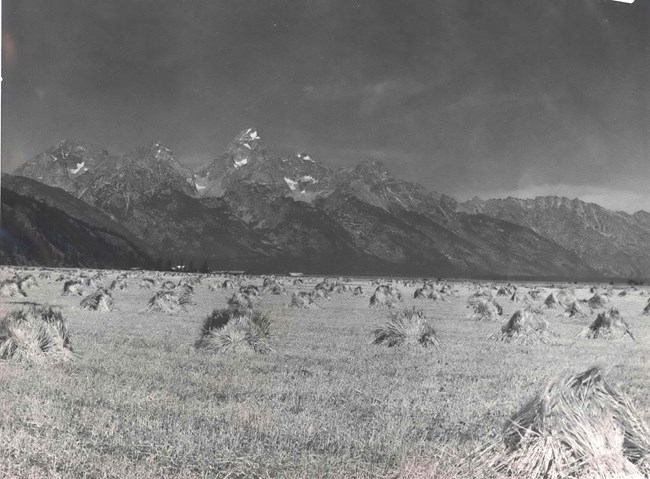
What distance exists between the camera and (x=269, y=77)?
24.2 feet

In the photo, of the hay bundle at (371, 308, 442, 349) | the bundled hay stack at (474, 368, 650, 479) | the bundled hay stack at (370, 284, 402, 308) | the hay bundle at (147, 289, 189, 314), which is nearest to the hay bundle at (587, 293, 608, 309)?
the bundled hay stack at (370, 284, 402, 308)

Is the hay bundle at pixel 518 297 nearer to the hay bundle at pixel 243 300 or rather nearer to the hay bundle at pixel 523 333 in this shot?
the hay bundle at pixel 523 333

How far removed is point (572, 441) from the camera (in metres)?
4.15

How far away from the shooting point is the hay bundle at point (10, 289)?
27.5ft

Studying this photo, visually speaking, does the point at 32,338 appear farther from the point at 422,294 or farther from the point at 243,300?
the point at 422,294

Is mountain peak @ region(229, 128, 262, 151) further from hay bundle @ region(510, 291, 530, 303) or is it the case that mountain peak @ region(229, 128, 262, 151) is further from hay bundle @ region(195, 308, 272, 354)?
hay bundle @ region(510, 291, 530, 303)

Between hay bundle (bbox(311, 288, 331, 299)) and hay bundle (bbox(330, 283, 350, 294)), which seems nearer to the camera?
hay bundle (bbox(311, 288, 331, 299))

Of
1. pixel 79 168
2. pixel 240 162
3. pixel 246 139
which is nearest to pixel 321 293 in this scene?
pixel 240 162

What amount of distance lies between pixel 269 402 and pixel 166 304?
8.61 metres

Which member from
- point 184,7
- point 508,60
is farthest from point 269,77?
point 508,60

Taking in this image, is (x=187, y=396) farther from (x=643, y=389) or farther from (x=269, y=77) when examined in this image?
(x=643, y=389)

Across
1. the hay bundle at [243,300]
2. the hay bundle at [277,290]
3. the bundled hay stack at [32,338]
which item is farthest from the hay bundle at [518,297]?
the bundled hay stack at [32,338]

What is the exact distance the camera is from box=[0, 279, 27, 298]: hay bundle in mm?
8386

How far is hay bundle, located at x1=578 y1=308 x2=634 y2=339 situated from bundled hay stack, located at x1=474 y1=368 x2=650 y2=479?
25.0ft
